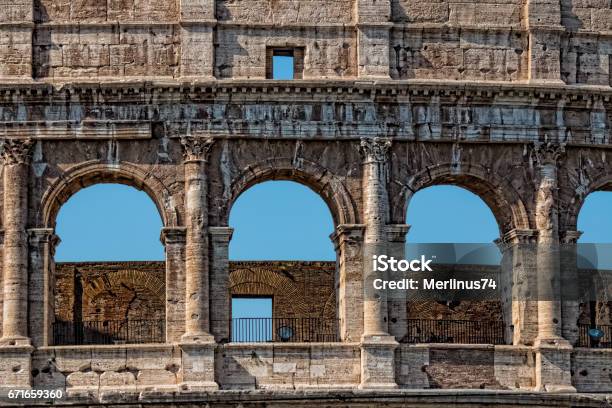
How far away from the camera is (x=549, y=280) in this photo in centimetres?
3678

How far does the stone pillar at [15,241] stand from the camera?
117 ft

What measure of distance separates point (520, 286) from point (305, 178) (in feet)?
13.9

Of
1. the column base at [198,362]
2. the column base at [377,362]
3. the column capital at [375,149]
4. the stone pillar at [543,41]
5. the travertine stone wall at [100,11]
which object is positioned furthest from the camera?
the stone pillar at [543,41]

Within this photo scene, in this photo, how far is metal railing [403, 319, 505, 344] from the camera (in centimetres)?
4038

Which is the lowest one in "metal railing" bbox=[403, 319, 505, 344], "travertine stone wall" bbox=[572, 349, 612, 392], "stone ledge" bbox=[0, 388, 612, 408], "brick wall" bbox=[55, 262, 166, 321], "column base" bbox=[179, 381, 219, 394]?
"stone ledge" bbox=[0, 388, 612, 408]

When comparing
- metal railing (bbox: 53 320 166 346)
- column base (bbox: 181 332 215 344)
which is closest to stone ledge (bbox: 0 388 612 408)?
column base (bbox: 181 332 215 344)

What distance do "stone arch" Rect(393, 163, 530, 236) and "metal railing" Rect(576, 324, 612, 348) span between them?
97.7 inches

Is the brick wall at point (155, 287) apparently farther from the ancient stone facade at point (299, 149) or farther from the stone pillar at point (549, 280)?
the stone pillar at point (549, 280)

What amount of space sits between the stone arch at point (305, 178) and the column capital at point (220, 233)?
222 millimetres

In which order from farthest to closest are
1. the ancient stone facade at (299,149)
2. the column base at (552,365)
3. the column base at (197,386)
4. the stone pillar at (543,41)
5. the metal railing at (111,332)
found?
the metal railing at (111,332), the stone pillar at (543,41), the column base at (552,365), the ancient stone facade at (299,149), the column base at (197,386)

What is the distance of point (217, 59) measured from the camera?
36.7 metres

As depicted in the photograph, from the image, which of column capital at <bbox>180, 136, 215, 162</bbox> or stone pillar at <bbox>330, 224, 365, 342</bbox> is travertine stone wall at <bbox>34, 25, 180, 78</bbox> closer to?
column capital at <bbox>180, 136, 215, 162</bbox>

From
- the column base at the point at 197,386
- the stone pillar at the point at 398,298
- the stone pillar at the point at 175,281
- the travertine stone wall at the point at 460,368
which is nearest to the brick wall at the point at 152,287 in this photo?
the stone pillar at the point at 398,298

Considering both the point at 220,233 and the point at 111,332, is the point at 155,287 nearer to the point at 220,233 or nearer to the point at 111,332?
the point at 111,332
